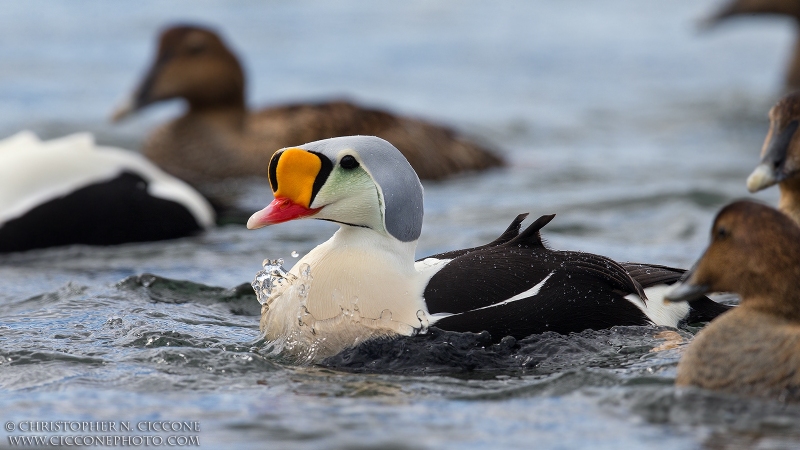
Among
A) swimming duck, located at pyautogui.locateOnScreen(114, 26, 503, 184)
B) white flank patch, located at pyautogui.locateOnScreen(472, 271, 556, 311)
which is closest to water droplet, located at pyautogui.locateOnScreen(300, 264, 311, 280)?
white flank patch, located at pyautogui.locateOnScreen(472, 271, 556, 311)

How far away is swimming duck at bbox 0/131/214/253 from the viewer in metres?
6.34

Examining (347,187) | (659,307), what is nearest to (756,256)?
(659,307)

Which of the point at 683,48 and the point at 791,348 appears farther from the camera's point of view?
the point at 683,48

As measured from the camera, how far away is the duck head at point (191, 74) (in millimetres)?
8898

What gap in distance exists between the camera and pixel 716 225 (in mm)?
→ 3652

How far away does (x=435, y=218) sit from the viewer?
7727mm

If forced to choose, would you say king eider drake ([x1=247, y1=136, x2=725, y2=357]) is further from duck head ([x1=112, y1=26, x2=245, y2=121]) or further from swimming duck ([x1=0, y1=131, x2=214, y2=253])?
duck head ([x1=112, y1=26, x2=245, y2=121])

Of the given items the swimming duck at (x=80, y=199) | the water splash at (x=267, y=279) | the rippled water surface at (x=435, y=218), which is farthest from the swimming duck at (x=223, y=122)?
the water splash at (x=267, y=279)

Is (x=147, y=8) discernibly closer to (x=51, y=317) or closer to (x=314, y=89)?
(x=314, y=89)

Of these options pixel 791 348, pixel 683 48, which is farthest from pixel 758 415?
pixel 683 48

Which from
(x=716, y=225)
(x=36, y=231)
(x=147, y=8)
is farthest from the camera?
(x=147, y=8)

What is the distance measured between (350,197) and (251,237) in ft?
9.34

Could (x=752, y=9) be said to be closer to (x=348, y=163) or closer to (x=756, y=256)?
(x=348, y=163)

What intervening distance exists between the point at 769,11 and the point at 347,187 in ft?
31.6
